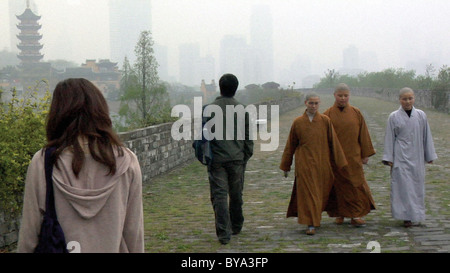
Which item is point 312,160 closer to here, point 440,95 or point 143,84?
point 440,95

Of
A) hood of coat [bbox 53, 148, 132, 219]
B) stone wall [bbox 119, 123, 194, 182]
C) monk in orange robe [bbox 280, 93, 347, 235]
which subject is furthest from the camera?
stone wall [bbox 119, 123, 194, 182]

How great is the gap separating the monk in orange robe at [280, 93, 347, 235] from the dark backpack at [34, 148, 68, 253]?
4.40 m

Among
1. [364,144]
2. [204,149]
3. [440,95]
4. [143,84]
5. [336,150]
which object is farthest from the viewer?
[143,84]

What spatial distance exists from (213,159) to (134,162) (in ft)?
11.8

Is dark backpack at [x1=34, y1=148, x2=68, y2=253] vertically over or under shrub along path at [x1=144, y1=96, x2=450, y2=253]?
over

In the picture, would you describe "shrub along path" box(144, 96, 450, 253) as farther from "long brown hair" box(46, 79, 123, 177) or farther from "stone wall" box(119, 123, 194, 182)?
"long brown hair" box(46, 79, 123, 177)

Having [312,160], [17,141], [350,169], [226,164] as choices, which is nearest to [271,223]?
[312,160]

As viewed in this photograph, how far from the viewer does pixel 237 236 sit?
6824 millimetres

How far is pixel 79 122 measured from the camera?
2.83 meters

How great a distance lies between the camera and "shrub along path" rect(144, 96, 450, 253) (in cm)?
623

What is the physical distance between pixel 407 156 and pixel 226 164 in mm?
2359

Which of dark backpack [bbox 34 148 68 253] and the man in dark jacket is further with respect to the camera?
the man in dark jacket

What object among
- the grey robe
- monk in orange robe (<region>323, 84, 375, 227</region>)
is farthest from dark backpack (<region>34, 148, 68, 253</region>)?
the grey robe
